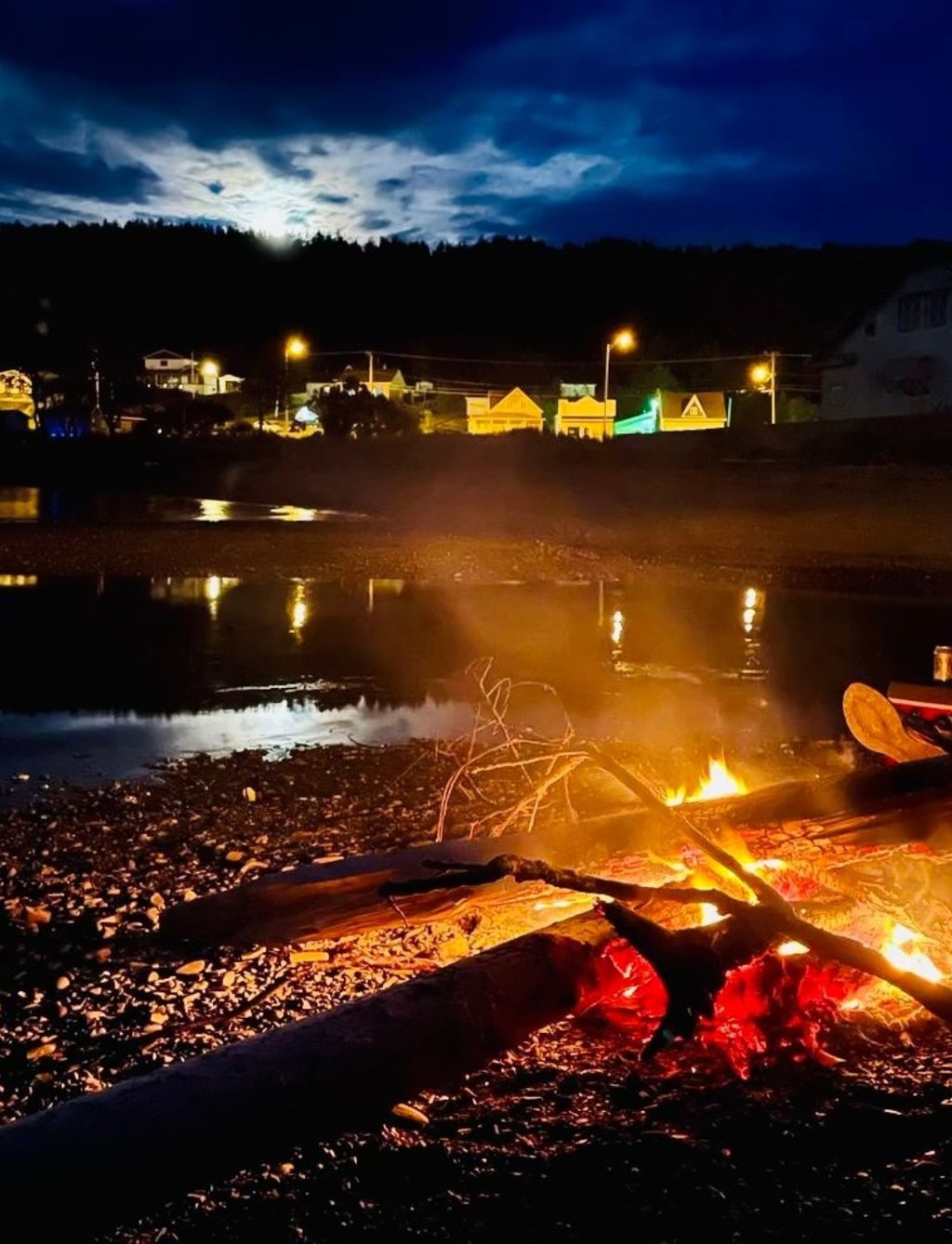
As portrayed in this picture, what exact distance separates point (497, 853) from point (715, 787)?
4.00 ft

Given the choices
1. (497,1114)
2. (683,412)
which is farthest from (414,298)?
(497,1114)

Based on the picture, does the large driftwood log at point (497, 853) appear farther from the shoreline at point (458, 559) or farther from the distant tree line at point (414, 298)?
the distant tree line at point (414, 298)

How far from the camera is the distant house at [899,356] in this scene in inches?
1582

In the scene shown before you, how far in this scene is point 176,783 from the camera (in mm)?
7219

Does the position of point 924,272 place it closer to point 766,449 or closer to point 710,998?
point 766,449

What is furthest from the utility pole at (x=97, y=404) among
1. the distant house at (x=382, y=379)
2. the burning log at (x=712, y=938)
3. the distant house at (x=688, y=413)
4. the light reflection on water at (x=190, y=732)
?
the burning log at (x=712, y=938)

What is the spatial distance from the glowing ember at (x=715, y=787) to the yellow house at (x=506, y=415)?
6417cm

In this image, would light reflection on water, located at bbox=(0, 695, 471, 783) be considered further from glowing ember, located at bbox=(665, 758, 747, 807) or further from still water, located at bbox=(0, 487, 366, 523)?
still water, located at bbox=(0, 487, 366, 523)

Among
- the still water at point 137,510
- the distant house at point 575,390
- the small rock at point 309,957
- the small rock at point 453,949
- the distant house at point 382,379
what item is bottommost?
the small rock at point 309,957

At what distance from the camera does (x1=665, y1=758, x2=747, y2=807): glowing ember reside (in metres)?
5.25

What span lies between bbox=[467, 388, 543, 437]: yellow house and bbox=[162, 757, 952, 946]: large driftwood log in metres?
64.8

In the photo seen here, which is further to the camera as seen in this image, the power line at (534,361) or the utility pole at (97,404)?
the power line at (534,361)

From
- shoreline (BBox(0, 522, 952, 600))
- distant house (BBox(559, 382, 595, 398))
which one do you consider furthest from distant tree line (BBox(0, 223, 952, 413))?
shoreline (BBox(0, 522, 952, 600))

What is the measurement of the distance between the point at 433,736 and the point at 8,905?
4.00 m
